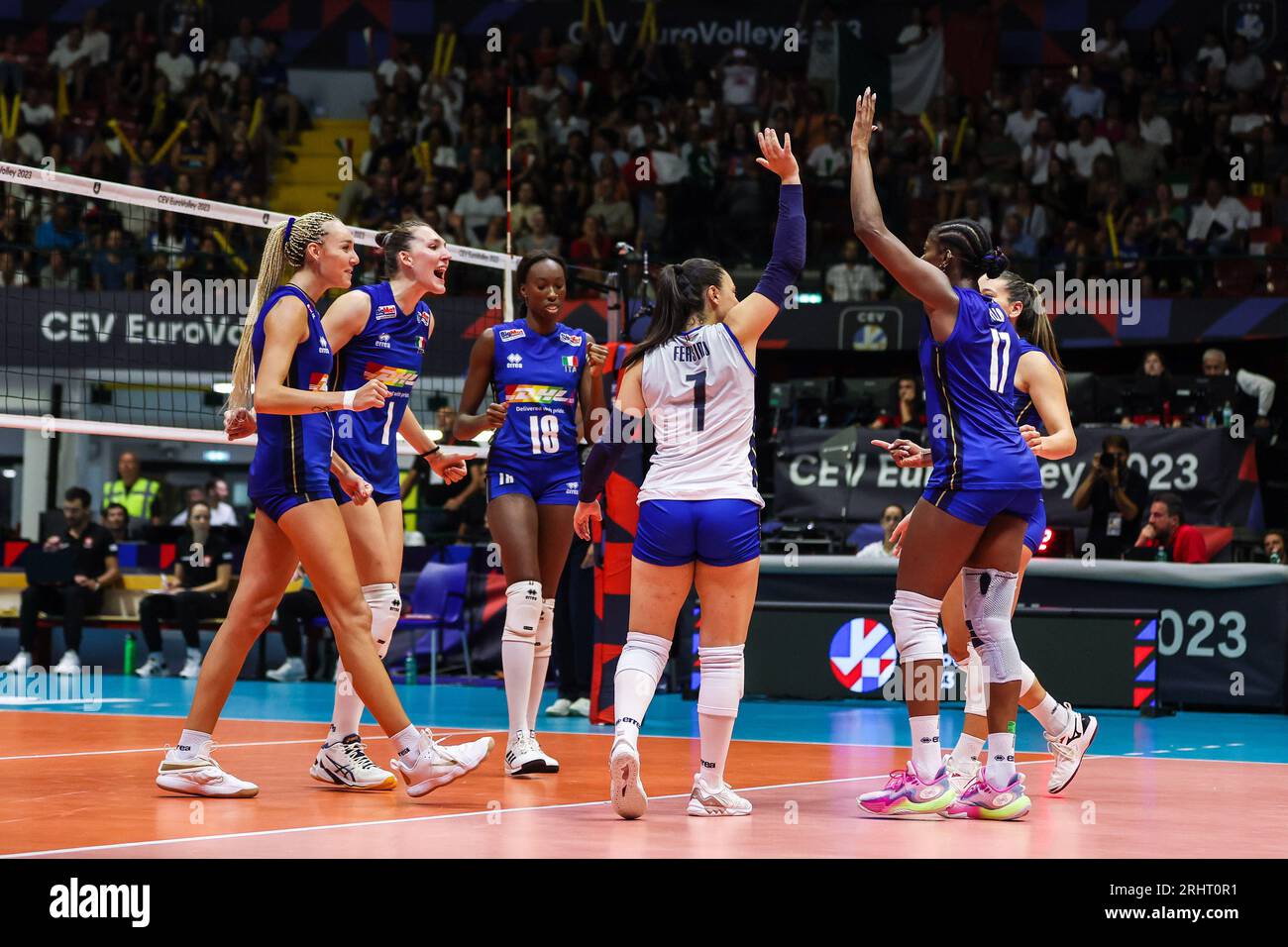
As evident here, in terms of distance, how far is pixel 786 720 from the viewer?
10445 millimetres

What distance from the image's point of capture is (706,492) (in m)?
5.70

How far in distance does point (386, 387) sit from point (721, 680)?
2.13 meters

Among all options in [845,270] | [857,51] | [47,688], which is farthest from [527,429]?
[857,51]

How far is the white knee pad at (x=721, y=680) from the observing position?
5730mm

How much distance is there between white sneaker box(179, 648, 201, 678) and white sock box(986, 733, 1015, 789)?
9.78m

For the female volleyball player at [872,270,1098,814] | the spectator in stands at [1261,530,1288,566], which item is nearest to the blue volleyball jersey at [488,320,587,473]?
the female volleyball player at [872,270,1098,814]

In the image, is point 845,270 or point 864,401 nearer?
point 864,401

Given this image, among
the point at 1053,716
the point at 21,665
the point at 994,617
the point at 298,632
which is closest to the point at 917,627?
the point at 994,617

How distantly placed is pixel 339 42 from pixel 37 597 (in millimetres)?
11748

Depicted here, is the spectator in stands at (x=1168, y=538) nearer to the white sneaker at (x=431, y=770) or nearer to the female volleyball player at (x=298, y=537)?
the female volleyball player at (x=298, y=537)

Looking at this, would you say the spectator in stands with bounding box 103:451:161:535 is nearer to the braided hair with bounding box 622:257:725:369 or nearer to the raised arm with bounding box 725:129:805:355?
the braided hair with bounding box 622:257:725:369

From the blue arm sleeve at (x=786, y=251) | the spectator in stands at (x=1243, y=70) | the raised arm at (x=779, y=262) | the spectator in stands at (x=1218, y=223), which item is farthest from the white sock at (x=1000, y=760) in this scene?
the spectator in stands at (x=1243, y=70)
